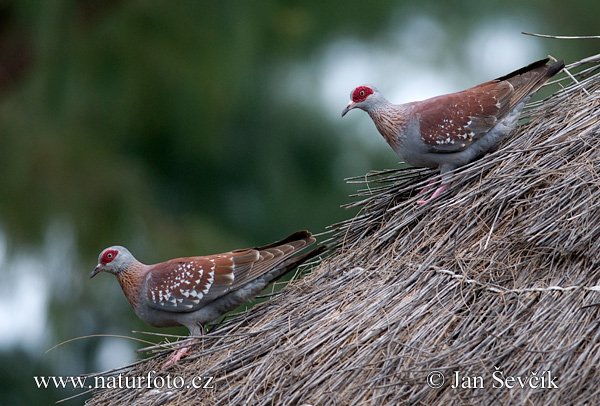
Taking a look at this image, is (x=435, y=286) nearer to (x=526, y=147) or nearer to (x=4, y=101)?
(x=526, y=147)

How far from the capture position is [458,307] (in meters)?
2.95

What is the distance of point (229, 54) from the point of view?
921 cm

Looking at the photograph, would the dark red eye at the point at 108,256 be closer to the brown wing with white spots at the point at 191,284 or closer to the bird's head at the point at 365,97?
the brown wing with white spots at the point at 191,284

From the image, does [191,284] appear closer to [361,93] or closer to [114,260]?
[114,260]

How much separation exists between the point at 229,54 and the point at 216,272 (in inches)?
236

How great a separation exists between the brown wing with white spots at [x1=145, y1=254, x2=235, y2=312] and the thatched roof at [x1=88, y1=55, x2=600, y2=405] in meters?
0.24

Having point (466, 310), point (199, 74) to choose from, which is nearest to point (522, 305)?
point (466, 310)

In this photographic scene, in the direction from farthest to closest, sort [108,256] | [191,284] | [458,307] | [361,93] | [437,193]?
[108,256] → [361,93] → [191,284] → [437,193] → [458,307]

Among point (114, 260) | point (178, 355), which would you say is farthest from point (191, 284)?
point (114, 260)

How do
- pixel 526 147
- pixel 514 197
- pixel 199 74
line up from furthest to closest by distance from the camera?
pixel 199 74 < pixel 526 147 < pixel 514 197

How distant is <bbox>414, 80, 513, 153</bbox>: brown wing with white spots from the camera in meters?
3.71

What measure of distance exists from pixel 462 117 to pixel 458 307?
1.31 meters

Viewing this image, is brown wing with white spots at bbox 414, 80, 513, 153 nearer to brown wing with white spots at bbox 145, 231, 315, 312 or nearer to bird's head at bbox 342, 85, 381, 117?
bird's head at bbox 342, 85, 381, 117

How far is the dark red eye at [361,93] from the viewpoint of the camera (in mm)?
3979
